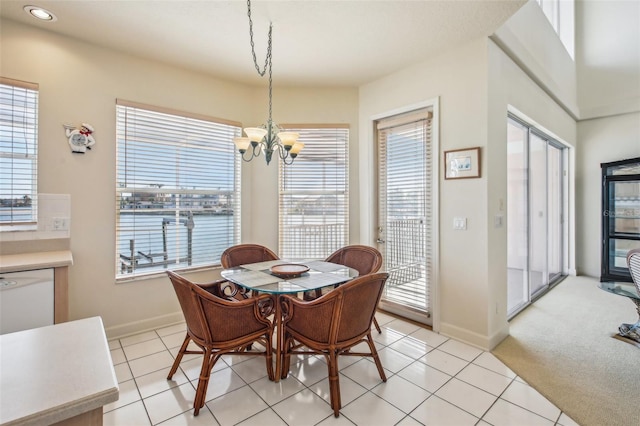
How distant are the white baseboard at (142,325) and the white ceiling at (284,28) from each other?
2788mm

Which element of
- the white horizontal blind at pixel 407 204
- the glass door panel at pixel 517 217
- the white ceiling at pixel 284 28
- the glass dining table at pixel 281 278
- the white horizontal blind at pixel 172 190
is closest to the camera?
the glass dining table at pixel 281 278

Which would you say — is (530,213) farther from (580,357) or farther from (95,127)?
(95,127)

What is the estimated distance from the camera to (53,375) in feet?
2.43

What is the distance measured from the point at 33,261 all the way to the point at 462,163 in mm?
3706

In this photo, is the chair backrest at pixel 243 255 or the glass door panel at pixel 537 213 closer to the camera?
the chair backrest at pixel 243 255

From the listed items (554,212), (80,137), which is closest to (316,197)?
(80,137)

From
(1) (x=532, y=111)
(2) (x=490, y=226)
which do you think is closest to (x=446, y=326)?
(2) (x=490, y=226)

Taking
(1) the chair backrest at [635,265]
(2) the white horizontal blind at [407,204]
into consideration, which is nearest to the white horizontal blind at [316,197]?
(2) the white horizontal blind at [407,204]

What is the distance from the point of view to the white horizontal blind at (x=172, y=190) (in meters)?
3.09

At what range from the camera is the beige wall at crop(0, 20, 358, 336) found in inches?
104

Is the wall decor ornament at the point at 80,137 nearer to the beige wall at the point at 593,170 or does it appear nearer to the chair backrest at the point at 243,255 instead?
the chair backrest at the point at 243,255

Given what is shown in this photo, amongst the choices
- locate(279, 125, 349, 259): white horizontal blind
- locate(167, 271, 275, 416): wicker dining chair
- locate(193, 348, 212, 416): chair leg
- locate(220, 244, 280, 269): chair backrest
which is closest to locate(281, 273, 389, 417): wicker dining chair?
locate(167, 271, 275, 416): wicker dining chair

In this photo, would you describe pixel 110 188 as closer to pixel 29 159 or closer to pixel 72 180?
pixel 72 180

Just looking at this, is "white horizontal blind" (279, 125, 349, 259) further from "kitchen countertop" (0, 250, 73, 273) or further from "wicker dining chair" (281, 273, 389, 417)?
"kitchen countertop" (0, 250, 73, 273)
